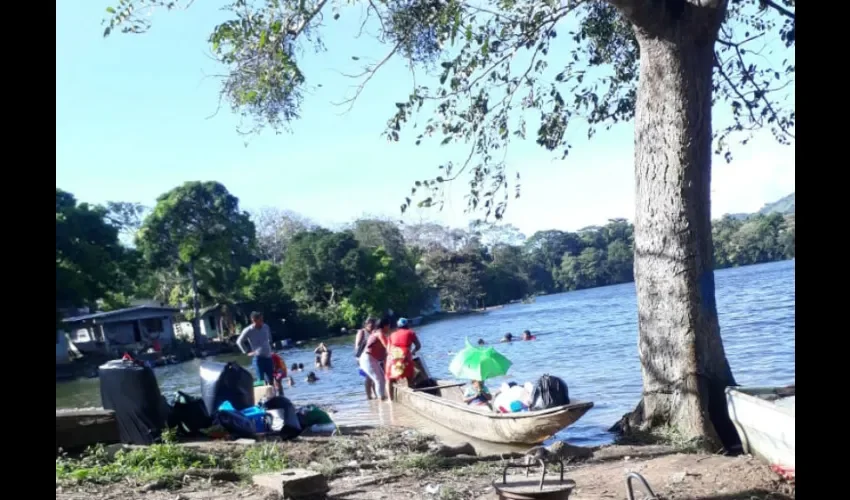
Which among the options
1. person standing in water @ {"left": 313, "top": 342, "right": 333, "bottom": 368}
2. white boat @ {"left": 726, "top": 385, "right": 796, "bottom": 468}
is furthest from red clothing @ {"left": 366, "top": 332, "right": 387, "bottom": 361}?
person standing in water @ {"left": 313, "top": 342, "right": 333, "bottom": 368}

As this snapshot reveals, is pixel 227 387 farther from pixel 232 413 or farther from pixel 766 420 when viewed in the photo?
pixel 766 420

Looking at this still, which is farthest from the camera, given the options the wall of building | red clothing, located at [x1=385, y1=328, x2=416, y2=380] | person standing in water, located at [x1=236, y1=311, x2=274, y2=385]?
the wall of building

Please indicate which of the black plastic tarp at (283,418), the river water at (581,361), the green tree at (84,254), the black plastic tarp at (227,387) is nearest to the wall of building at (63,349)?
the green tree at (84,254)

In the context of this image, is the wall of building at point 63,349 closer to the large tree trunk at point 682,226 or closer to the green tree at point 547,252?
the large tree trunk at point 682,226

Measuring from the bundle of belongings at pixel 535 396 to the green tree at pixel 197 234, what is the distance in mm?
37388

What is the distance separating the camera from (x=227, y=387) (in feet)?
32.4

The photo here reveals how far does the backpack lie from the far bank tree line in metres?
23.7

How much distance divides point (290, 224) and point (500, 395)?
5974cm

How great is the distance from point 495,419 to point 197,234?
128ft

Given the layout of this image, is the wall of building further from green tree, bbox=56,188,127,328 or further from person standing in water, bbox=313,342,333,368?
person standing in water, bbox=313,342,333,368

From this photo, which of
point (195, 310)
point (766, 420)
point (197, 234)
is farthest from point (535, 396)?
point (195, 310)

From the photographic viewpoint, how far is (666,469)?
6.36 metres

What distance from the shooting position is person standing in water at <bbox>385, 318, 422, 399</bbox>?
13195 mm
